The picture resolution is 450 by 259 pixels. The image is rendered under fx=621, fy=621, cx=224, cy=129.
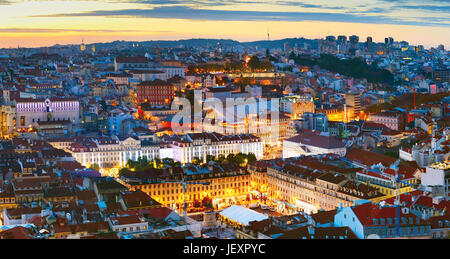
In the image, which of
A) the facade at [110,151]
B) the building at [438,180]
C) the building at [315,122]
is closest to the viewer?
the building at [438,180]

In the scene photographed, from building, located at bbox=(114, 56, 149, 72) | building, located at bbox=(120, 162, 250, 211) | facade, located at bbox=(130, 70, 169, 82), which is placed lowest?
building, located at bbox=(120, 162, 250, 211)

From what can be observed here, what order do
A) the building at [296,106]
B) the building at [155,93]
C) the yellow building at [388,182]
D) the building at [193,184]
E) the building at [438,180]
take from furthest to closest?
1. the building at [155,93]
2. the building at [296,106]
3. the building at [193,184]
4. the yellow building at [388,182]
5. the building at [438,180]

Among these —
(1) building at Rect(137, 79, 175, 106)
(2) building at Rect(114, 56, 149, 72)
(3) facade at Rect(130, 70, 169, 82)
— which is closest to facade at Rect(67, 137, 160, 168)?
(1) building at Rect(137, 79, 175, 106)

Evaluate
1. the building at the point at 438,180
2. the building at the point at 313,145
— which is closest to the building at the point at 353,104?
the building at the point at 313,145

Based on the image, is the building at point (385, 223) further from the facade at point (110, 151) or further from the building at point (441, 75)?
the building at point (441, 75)

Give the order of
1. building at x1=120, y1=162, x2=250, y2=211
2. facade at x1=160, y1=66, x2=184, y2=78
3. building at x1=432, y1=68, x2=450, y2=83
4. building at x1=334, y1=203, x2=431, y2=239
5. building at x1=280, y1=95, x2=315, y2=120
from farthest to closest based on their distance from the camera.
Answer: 1. building at x1=432, y1=68, x2=450, y2=83
2. facade at x1=160, y1=66, x2=184, y2=78
3. building at x1=280, y1=95, x2=315, y2=120
4. building at x1=120, y1=162, x2=250, y2=211
5. building at x1=334, y1=203, x2=431, y2=239

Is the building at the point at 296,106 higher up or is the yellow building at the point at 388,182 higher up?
the building at the point at 296,106

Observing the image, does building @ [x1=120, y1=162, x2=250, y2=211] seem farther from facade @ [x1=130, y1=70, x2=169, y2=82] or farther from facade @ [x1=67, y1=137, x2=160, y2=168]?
facade @ [x1=130, y1=70, x2=169, y2=82]

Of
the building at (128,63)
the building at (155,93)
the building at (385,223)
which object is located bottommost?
the building at (385,223)
